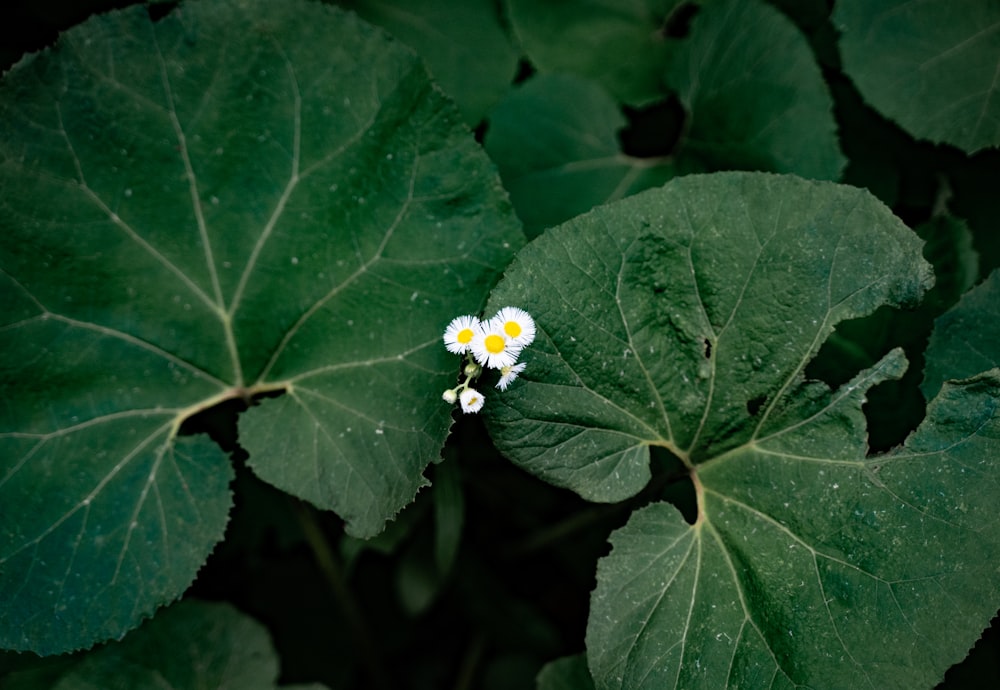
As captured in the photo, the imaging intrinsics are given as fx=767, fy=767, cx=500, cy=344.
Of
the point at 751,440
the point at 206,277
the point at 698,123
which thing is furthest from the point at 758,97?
the point at 206,277

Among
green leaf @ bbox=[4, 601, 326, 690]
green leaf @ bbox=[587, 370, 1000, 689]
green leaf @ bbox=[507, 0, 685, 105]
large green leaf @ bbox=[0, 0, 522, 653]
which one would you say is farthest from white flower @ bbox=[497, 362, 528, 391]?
green leaf @ bbox=[507, 0, 685, 105]

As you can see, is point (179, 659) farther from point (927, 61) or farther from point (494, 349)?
point (927, 61)

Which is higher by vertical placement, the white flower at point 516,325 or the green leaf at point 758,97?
the white flower at point 516,325

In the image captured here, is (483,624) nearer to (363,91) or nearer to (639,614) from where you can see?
(639,614)

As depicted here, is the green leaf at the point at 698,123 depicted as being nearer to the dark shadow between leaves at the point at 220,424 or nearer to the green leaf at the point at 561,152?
the green leaf at the point at 561,152

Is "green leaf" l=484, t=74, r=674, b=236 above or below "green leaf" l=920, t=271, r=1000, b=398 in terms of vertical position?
above

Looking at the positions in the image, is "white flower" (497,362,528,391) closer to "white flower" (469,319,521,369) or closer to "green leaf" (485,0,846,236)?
"white flower" (469,319,521,369)

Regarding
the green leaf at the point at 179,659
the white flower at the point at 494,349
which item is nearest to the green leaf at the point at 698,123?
the white flower at the point at 494,349
